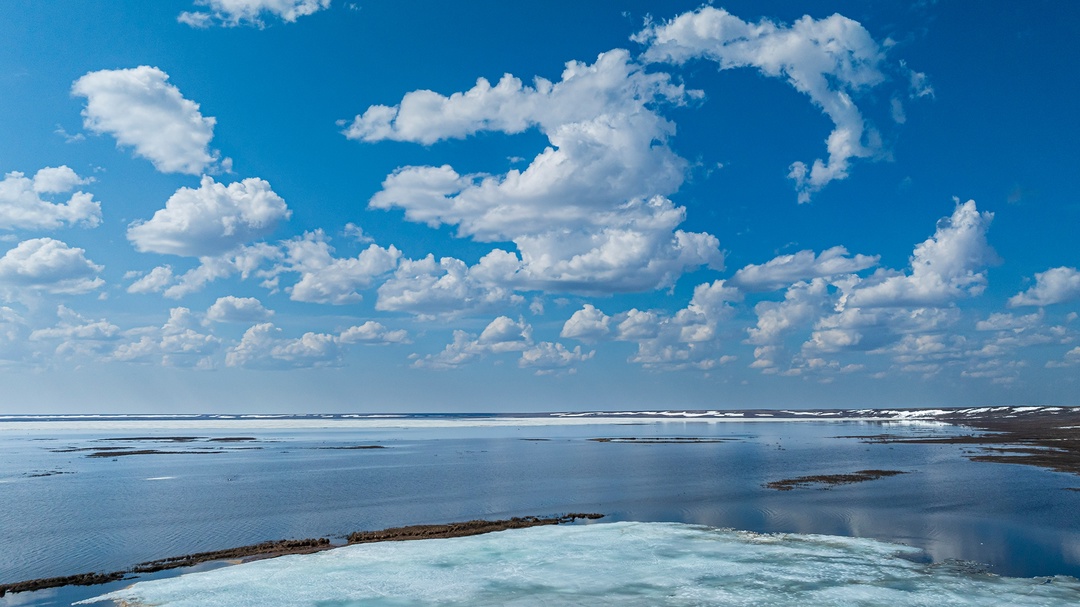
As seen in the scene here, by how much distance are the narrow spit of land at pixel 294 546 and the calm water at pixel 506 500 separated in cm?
118

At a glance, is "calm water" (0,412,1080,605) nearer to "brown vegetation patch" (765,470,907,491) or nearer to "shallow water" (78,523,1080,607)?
"brown vegetation patch" (765,470,907,491)

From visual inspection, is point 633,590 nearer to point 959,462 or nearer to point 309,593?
point 309,593

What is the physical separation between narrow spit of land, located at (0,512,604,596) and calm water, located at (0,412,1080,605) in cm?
118

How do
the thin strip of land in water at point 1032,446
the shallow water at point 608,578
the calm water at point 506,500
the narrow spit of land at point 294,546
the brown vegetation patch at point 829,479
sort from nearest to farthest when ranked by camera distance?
the shallow water at point 608,578, the narrow spit of land at point 294,546, the calm water at point 506,500, the brown vegetation patch at point 829,479, the thin strip of land in water at point 1032,446

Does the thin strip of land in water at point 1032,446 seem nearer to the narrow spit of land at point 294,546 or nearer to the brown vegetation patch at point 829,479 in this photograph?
the brown vegetation patch at point 829,479

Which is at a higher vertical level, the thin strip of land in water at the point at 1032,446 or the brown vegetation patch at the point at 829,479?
the thin strip of land in water at the point at 1032,446

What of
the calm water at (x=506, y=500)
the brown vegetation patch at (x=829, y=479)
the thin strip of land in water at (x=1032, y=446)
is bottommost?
the calm water at (x=506, y=500)

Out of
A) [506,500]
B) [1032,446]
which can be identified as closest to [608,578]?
[506,500]

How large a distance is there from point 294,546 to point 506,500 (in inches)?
587

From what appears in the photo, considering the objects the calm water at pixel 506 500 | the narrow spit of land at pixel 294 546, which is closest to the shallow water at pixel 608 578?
the narrow spit of land at pixel 294 546

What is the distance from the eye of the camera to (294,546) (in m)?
27.8

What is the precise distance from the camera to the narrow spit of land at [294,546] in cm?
2258

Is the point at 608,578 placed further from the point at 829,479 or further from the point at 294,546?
the point at 829,479

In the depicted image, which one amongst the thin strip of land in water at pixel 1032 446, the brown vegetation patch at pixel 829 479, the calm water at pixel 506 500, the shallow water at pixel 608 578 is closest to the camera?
the shallow water at pixel 608 578
